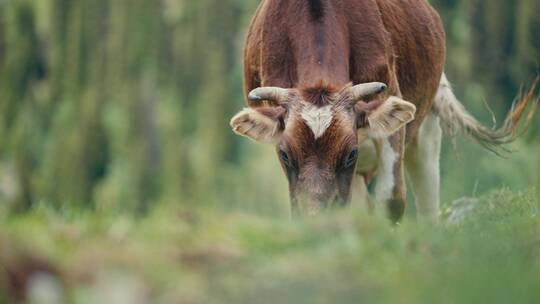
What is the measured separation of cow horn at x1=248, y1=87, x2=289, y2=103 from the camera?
6562 millimetres

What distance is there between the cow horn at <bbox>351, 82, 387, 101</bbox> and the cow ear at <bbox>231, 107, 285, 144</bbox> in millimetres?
432

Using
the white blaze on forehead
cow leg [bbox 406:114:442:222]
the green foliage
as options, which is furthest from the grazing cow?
the green foliage

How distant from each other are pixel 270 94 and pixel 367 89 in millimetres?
565

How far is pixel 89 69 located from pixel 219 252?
47.5 feet

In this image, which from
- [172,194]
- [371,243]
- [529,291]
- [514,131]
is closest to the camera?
[529,291]

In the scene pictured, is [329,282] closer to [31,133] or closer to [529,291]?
[529,291]

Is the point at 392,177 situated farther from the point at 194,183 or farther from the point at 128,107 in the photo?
the point at 128,107

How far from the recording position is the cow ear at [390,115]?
6586 millimetres

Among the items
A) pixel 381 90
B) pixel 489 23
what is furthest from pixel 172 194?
pixel 381 90

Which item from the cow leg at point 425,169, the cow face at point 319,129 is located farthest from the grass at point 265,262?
the cow leg at point 425,169

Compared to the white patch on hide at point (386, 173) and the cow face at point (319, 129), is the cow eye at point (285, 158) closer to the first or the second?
the cow face at point (319, 129)

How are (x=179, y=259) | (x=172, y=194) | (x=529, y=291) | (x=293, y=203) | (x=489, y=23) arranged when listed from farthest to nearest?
(x=172, y=194) → (x=489, y=23) → (x=293, y=203) → (x=179, y=259) → (x=529, y=291)

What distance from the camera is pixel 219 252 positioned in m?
3.79

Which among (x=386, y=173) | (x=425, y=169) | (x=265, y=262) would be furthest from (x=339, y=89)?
(x=265, y=262)
